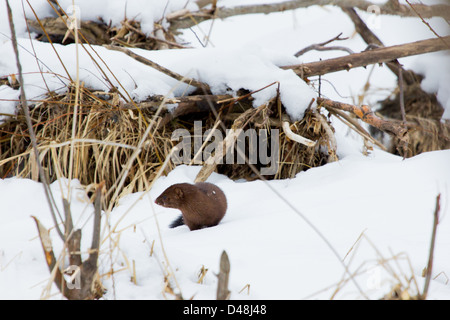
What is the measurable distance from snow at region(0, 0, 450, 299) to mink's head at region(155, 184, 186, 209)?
4.8 inches

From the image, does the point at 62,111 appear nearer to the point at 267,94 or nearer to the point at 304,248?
the point at 267,94

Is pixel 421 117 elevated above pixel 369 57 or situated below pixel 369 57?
below

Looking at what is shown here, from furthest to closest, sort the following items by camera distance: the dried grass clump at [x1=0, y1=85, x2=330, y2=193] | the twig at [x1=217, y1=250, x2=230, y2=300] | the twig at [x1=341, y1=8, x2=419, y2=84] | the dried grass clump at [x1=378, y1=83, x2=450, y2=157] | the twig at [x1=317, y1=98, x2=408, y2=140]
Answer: the twig at [x1=341, y1=8, x2=419, y2=84], the dried grass clump at [x1=378, y1=83, x2=450, y2=157], the dried grass clump at [x1=0, y1=85, x2=330, y2=193], the twig at [x1=317, y1=98, x2=408, y2=140], the twig at [x1=217, y1=250, x2=230, y2=300]

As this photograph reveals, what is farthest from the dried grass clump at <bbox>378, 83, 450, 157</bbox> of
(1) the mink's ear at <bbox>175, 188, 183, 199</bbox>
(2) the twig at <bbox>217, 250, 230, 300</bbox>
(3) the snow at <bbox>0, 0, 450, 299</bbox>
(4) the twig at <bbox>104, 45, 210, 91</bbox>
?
(2) the twig at <bbox>217, 250, 230, 300</bbox>

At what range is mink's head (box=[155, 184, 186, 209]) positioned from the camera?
2.28m

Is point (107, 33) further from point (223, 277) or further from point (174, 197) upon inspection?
point (223, 277)

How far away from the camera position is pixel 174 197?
2.29m

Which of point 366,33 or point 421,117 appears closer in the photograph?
point 421,117

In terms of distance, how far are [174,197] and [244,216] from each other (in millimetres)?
364

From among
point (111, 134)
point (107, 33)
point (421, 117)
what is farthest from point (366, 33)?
point (111, 134)

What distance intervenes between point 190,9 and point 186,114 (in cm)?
155

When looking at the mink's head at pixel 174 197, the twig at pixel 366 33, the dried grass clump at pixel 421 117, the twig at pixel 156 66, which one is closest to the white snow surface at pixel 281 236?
the mink's head at pixel 174 197

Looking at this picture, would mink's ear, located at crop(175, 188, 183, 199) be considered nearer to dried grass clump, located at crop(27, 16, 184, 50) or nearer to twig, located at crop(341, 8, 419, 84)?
dried grass clump, located at crop(27, 16, 184, 50)

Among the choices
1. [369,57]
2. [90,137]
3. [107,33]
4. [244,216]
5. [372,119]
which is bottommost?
[244,216]
